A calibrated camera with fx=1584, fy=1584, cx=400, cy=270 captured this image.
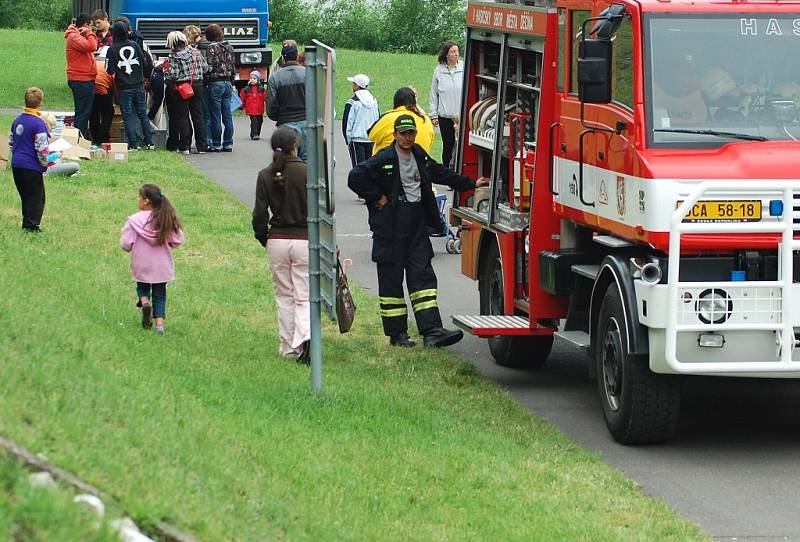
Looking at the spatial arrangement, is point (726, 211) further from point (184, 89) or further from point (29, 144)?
point (184, 89)

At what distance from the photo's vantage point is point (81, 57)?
23.4 meters

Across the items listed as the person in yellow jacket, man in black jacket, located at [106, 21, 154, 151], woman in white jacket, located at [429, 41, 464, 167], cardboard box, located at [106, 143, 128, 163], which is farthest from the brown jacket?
man in black jacket, located at [106, 21, 154, 151]

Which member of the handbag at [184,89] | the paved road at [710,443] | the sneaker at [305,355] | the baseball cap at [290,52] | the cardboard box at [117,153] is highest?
the baseball cap at [290,52]

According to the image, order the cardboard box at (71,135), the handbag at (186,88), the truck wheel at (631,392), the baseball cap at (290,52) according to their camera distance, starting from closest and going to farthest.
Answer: the truck wheel at (631,392) → the baseball cap at (290,52) → the cardboard box at (71,135) → the handbag at (186,88)

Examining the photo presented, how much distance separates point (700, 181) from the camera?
28.8 ft

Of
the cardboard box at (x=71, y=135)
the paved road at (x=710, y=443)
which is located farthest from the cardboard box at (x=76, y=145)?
the paved road at (x=710, y=443)

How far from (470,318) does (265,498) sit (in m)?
4.72

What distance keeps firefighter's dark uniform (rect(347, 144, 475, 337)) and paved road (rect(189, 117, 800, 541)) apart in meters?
0.63

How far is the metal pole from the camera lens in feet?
30.7

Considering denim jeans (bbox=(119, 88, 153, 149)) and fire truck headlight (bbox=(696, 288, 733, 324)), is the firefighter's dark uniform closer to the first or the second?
fire truck headlight (bbox=(696, 288, 733, 324))

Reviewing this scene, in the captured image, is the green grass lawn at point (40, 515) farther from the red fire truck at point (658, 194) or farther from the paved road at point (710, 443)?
the red fire truck at point (658, 194)

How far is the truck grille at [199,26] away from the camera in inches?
1173

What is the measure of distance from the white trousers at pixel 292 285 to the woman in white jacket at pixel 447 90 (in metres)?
8.84

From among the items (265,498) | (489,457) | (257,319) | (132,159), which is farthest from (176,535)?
(132,159)
